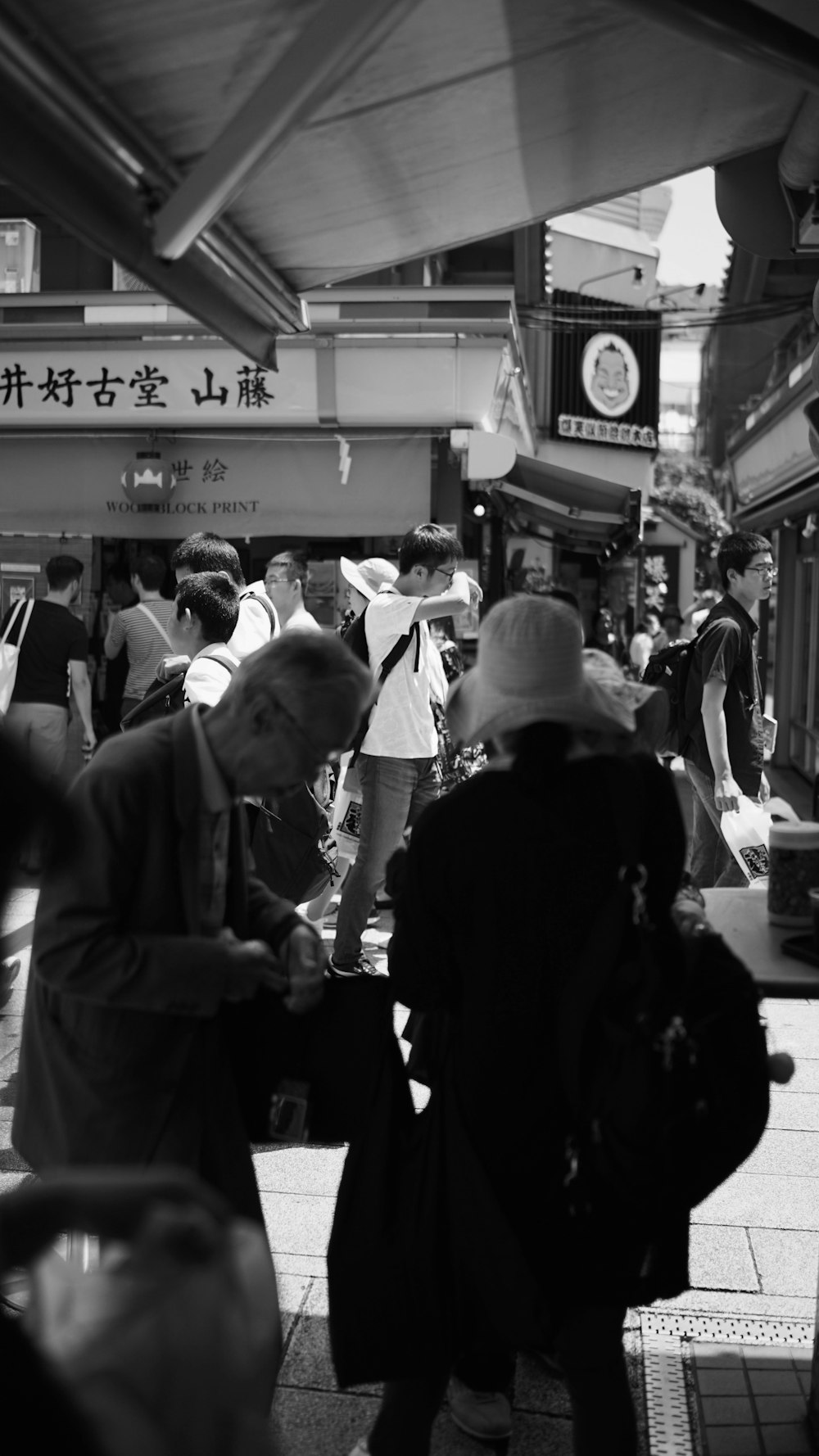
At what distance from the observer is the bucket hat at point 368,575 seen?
6.09m

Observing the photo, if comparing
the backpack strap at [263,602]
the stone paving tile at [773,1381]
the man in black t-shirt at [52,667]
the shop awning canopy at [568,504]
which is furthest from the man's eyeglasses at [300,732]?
the shop awning canopy at [568,504]

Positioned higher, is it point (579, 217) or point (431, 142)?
point (579, 217)

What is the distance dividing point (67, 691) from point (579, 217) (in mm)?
22662

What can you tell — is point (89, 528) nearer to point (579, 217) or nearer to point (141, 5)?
point (141, 5)

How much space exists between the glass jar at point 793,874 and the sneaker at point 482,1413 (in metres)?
1.16

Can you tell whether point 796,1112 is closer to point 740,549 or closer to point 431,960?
point 740,549

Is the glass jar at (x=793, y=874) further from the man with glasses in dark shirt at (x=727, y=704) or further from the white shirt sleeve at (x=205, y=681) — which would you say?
the man with glasses in dark shirt at (x=727, y=704)

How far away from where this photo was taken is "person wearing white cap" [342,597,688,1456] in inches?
86.4

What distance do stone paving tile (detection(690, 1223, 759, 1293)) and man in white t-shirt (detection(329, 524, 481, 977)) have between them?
232 cm

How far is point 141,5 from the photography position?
2010 mm

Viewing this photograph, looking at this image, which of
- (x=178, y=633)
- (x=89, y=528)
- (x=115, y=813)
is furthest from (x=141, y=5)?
(x=89, y=528)

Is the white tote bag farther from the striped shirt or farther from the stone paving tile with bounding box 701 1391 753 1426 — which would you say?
the stone paving tile with bounding box 701 1391 753 1426

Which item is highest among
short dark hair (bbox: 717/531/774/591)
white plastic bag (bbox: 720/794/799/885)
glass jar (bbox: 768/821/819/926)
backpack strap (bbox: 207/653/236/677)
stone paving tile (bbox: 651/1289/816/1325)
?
short dark hair (bbox: 717/531/774/591)

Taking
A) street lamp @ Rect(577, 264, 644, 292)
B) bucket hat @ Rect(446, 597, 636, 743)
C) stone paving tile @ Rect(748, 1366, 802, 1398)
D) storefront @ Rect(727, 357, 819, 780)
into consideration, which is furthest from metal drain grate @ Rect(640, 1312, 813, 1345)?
street lamp @ Rect(577, 264, 644, 292)
